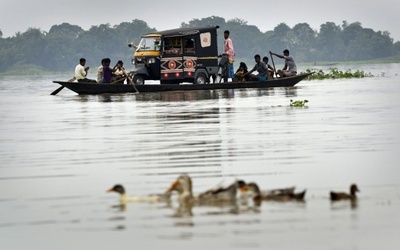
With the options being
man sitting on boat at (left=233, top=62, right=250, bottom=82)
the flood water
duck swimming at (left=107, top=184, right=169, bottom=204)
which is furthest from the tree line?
duck swimming at (left=107, top=184, right=169, bottom=204)

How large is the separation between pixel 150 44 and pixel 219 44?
122 metres

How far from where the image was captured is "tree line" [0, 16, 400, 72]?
163000 mm

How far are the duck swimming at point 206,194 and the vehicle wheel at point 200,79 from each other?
2741 cm

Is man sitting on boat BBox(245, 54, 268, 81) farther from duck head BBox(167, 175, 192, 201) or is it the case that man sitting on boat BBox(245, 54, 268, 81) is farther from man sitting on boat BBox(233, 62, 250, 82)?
duck head BBox(167, 175, 192, 201)

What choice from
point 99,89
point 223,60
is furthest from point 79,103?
point 223,60

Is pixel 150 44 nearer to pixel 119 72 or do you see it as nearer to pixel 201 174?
pixel 119 72

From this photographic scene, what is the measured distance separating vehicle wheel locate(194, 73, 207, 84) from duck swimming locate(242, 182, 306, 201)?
27425 mm

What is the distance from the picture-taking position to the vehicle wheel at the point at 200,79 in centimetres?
3909

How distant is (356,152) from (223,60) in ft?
77.6

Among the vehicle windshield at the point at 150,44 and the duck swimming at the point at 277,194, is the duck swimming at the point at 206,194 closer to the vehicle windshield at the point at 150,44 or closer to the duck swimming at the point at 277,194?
the duck swimming at the point at 277,194

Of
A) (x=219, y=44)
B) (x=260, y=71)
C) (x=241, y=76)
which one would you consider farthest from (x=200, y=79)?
(x=219, y=44)

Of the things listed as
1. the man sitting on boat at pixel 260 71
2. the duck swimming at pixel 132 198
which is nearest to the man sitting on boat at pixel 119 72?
the man sitting on boat at pixel 260 71

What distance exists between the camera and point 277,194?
11.6 m

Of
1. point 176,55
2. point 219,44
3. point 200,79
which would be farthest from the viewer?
point 219,44
